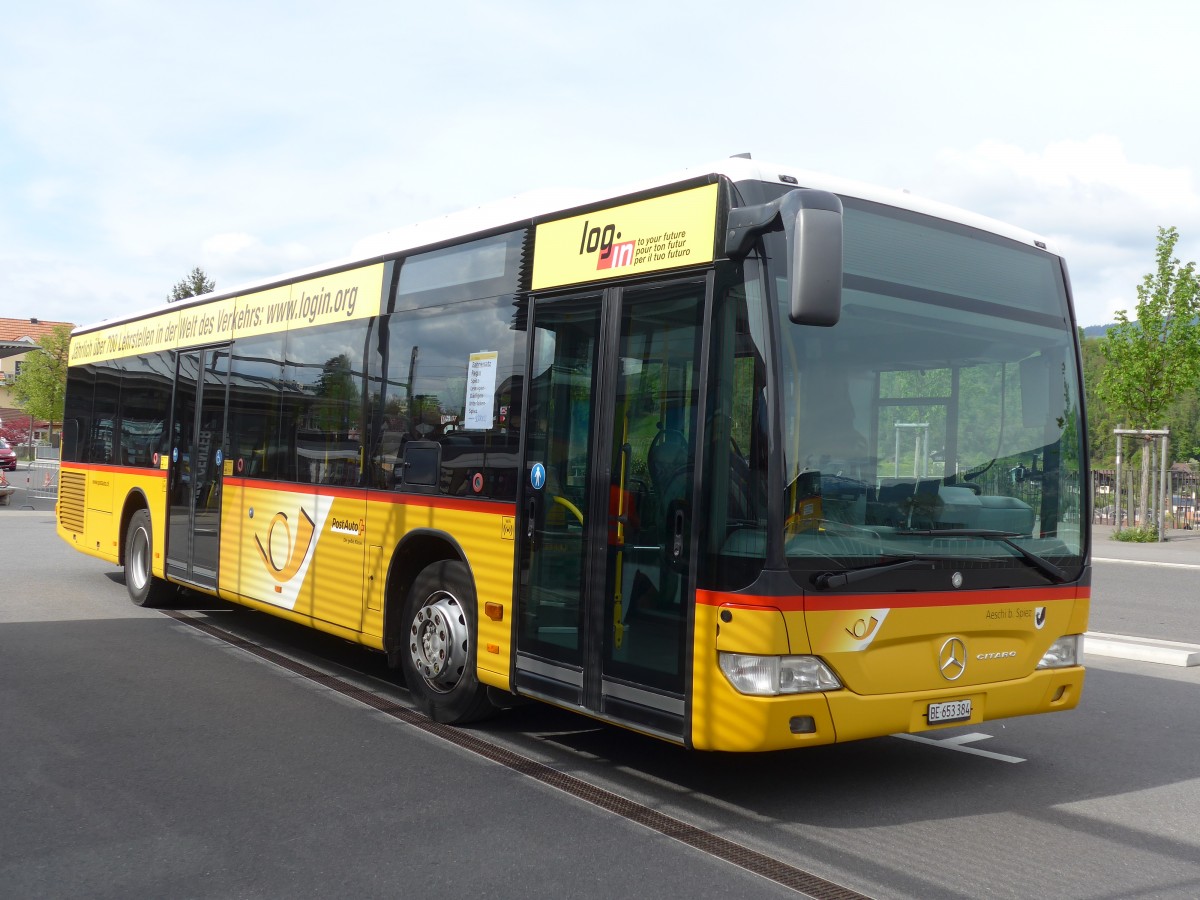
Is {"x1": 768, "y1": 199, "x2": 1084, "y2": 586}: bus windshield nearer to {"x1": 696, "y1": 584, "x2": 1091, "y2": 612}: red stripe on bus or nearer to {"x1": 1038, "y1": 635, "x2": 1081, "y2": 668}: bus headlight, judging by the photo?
{"x1": 696, "y1": 584, "x2": 1091, "y2": 612}: red stripe on bus

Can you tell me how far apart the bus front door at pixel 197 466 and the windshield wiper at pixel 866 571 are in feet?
21.6

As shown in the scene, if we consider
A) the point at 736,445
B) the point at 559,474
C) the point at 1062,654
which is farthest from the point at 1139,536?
the point at 736,445

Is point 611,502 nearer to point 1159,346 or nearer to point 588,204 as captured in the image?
point 588,204

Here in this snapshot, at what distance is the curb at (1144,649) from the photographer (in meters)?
10.3

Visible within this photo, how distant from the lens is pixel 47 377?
212 feet

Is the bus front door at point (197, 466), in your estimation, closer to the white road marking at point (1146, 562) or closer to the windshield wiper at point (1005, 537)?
the windshield wiper at point (1005, 537)

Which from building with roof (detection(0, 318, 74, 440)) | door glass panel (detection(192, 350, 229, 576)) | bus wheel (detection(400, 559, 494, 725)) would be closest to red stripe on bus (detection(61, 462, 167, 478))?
door glass panel (detection(192, 350, 229, 576))

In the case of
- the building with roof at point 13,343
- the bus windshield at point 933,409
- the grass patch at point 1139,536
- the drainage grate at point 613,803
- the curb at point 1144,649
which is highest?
the building with roof at point 13,343

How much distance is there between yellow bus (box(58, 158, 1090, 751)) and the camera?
5176 mm

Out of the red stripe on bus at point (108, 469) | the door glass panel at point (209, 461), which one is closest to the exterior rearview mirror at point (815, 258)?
the door glass panel at point (209, 461)

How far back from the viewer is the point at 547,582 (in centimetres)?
625

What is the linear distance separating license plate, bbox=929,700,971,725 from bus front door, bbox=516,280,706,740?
1.19m

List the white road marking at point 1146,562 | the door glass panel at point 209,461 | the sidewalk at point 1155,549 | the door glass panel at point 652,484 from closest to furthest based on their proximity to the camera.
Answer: the door glass panel at point 652,484
the door glass panel at point 209,461
the white road marking at point 1146,562
the sidewalk at point 1155,549

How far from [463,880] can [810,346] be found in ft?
8.70
